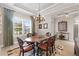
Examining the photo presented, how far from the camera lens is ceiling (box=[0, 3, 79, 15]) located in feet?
6.57

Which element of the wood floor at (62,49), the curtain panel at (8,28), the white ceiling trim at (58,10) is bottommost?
the wood floor at (62,49)

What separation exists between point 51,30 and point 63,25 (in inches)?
11.9

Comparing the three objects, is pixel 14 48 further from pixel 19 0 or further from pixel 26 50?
pixel 19 0

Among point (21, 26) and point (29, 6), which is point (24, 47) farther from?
point (29, 6)

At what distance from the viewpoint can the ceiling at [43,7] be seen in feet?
6.57

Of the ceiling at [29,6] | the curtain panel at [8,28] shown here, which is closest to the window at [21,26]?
the curtain panel at [8,28]

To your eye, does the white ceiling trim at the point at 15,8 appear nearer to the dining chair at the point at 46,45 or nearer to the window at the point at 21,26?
the window at the point at 21,26

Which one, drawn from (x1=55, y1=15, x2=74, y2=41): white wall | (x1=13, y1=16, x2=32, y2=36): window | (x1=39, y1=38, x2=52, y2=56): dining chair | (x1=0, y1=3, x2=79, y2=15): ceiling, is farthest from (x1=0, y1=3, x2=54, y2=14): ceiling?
(x1=39, y1=38, x2=52, y2=56): dining chair

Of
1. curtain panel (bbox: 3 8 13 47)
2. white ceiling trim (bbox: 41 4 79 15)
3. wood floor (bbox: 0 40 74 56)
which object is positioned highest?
white ceiling trim (bbox: 41 4 79 15)

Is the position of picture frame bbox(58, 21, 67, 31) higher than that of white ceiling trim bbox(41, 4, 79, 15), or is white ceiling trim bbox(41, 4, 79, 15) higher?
white ceiling trim bbox(41, 4, 79, 15)

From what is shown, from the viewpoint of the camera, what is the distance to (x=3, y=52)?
2014 millimetres

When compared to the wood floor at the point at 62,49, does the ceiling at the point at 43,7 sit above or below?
above

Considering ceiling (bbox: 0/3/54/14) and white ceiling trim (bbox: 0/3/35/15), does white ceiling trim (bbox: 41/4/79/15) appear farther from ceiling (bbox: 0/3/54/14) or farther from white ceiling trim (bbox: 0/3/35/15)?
white ceiling trim (bbox: 0/3/35/15)

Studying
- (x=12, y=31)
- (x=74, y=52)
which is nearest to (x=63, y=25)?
(x=74, y=52)
